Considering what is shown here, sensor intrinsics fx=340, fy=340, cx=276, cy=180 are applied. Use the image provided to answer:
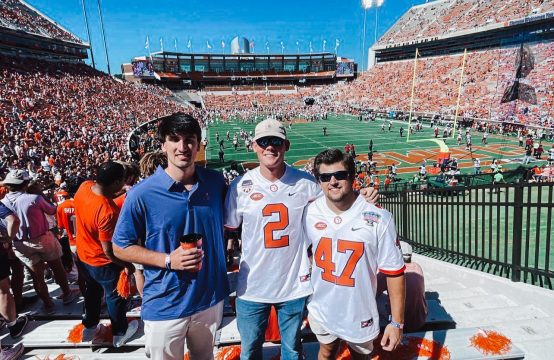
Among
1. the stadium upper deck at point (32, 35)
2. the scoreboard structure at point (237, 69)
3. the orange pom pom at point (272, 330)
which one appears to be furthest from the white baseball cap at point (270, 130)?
the scoreboard structure at point (237, 69)

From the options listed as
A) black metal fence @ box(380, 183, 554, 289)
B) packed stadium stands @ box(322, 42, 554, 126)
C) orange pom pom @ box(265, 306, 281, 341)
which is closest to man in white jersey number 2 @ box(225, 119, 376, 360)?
orange pom pom @ box(265, 306, 281, 341)

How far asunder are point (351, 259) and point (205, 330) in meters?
1.18

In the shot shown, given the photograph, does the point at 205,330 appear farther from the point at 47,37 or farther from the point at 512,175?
the point at 47,37

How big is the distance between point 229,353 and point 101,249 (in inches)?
62.1

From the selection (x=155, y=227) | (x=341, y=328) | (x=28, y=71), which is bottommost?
(x=341, y=328)

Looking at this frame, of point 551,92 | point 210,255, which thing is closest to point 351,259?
point 210,255

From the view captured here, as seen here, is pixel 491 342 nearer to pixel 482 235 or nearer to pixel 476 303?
pixel 476 303

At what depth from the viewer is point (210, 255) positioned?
2336mm

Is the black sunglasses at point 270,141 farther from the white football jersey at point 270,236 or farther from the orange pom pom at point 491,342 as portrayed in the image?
the orange pom pom at point 491,342

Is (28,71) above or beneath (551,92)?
above

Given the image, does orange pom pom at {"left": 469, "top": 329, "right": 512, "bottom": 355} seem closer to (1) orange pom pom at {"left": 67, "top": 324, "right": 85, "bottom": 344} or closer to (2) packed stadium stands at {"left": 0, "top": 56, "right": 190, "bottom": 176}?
(1) orange pom pom at {"left": 67, "top": 324, "right": 85, "bottom": 344}

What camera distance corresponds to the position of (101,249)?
331 centimetres

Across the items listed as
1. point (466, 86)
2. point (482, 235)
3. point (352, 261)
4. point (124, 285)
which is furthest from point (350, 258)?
point (466, 86)

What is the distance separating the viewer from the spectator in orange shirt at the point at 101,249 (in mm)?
3084
